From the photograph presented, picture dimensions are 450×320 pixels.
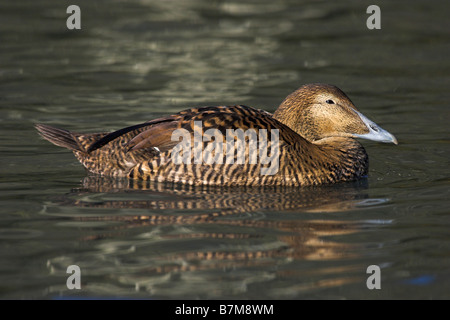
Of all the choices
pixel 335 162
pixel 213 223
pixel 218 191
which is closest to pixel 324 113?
pixel 335 162

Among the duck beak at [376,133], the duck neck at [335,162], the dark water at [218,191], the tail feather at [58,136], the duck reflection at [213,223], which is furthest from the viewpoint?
the tail feather at [58,136]

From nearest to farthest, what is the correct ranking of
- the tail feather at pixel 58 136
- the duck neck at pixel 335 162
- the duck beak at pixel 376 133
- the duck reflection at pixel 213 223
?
the duck reflection at pixel 213 223 → the duck neck at pixel 335 162 → the duck beak at pixel 376 133 → the tail feather at pixel 58 136

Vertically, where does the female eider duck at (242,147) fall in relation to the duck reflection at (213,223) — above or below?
above

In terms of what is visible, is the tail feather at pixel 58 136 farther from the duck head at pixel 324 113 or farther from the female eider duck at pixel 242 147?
the duck head at pixel 324 113

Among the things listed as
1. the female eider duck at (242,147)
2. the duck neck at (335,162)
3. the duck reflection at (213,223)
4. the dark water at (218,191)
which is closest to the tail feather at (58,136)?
the female eider duck at (242,147)

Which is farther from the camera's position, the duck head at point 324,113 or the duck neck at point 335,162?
the duck head at point 324,113

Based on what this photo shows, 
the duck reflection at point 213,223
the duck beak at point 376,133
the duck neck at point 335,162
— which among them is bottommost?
the duck reflection at point 213,223

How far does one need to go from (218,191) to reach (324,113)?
1.31 m

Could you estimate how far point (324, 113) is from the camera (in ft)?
25.3

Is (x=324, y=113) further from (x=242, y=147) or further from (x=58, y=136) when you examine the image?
(x=58, y=136)

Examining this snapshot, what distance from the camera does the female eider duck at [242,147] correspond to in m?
7.16

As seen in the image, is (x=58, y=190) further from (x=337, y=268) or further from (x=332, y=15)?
(x=332, y=15)

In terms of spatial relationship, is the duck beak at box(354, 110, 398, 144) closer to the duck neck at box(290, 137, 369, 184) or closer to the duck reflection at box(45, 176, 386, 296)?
the duck neck at box(290, 137, 369, 184)
